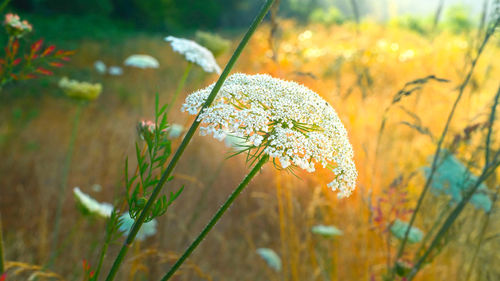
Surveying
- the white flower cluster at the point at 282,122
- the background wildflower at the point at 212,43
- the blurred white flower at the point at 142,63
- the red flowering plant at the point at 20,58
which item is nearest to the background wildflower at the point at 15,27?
the red flowering plant at the point at 20,58

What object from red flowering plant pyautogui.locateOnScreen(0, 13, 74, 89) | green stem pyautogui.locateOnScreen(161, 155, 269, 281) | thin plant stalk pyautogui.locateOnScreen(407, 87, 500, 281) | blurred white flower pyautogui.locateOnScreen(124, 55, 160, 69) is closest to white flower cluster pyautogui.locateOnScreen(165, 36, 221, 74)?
A: red flowering plant pyautogui.locateOnScreen(0, 13, 74, 89)

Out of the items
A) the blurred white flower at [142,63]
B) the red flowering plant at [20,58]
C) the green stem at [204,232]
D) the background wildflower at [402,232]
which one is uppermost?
the blurred white flower at [142,63]

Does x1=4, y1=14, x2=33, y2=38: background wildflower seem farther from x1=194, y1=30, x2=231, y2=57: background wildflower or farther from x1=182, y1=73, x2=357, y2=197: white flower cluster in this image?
x1=194, y1=30, x2=231, y2=57: background wildflower

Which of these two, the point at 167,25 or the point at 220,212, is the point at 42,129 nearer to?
the point at 220,212

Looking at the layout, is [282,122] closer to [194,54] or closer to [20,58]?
[20,58]

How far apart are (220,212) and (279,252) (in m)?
2.12

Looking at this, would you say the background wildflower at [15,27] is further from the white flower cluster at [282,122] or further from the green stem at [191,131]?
the green stem at [191,131]

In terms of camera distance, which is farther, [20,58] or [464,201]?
[464,201]

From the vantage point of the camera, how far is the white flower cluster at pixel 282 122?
2.19 ft

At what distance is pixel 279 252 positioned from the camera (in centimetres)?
268

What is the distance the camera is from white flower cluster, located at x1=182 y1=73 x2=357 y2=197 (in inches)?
26.3

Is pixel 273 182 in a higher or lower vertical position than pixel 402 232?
higher

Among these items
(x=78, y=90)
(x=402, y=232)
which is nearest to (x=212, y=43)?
(x=78, y=90)

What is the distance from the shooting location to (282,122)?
0.76 m
